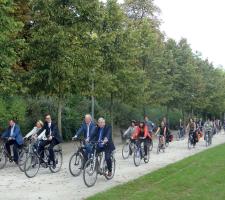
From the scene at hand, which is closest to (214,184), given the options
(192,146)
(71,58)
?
(71,58)

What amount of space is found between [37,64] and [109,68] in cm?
881

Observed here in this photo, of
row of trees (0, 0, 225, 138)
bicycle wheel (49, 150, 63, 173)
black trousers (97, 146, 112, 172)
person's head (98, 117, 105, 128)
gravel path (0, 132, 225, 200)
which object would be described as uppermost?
row of trees (0, 0, 225, 138)

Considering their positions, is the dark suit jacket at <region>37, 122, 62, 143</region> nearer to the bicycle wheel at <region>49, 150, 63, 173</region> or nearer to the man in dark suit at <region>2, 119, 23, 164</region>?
the bicycle wheel at <region>49, 150, 63, 173</region>

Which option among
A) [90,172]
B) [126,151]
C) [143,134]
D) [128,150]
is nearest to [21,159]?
[90,172]

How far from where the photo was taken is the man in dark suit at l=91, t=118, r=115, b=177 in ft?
48.5

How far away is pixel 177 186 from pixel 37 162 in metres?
4.96

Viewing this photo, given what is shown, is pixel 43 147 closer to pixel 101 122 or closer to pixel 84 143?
pixel 84 143

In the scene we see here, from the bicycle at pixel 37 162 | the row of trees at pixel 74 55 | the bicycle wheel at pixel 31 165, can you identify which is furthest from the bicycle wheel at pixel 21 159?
the row of trees at pixel 74 55

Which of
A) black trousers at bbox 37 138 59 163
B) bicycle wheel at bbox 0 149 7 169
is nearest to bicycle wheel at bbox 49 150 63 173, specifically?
A: black trousers at bbox 37 138 59 163

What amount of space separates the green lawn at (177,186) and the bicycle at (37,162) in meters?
3.30

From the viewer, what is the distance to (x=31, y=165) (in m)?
15.8

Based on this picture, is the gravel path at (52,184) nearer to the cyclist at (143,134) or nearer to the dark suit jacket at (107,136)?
the dark suit jacket at (107,136)

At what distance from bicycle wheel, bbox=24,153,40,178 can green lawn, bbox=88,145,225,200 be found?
10.9 ft

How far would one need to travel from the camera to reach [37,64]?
24188 mm
